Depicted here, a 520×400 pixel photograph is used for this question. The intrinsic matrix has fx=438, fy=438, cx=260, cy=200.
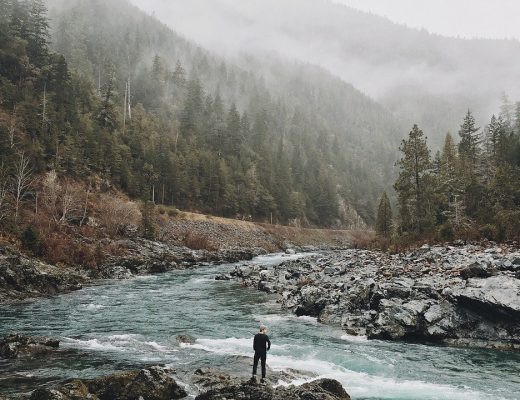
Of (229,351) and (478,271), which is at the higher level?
(478,271)

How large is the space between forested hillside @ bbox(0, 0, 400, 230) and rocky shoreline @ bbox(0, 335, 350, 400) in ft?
138

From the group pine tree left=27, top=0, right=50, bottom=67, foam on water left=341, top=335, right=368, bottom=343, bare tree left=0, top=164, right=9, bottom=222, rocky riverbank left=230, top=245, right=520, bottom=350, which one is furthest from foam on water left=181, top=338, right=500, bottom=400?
pine tree left=27, top=0, right=50, bottom=67

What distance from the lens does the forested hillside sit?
72.4 metres

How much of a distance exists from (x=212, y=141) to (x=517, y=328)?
112856 millimetres

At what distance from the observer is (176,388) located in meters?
15.1

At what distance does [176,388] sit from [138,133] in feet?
307

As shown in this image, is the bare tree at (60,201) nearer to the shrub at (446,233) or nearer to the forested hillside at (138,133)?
the forested hillside at (138,133)

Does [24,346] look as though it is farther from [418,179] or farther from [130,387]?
[418,179]

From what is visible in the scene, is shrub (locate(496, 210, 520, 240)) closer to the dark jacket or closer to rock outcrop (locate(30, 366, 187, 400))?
the dark jacket

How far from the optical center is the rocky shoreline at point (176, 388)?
525 inches

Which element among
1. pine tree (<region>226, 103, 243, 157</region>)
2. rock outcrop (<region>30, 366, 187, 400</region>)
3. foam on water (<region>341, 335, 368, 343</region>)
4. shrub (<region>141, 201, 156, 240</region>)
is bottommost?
foam on water (<region>341, 335, 368, 343</region>)

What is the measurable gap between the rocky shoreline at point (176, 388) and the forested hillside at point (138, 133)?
42.0 m

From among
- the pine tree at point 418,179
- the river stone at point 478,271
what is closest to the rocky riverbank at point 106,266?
the pine tree at point 418,179

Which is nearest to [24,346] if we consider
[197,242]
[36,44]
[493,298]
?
[493,298]
